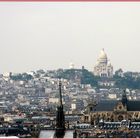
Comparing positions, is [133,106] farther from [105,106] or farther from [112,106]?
[105,106]

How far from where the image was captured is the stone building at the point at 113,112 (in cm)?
7481

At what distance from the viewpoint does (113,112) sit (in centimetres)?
7644

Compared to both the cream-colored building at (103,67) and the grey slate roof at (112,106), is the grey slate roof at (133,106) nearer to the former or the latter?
the grey slate roof at (112,106)

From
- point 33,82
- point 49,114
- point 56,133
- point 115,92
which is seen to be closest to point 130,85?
point 115,92

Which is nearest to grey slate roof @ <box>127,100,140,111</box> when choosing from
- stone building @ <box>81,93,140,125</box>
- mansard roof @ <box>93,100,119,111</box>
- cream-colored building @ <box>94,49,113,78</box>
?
stone building @ <box>81,93,140,125</box>

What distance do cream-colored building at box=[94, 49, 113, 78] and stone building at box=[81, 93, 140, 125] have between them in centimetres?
6177

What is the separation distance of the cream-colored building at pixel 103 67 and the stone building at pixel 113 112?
203 feet

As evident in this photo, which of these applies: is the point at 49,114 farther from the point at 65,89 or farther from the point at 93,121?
the point at 65,89

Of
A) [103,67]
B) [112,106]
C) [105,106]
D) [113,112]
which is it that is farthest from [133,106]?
[103,67]

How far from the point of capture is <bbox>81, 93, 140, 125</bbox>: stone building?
245 feet

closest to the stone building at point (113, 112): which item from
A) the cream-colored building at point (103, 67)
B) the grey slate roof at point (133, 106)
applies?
the grey slate roof at point (133, 106)

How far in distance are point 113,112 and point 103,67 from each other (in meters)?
66.3

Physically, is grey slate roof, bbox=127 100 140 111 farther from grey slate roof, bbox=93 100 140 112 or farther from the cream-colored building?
the cream-colored building

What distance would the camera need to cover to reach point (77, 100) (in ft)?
424
